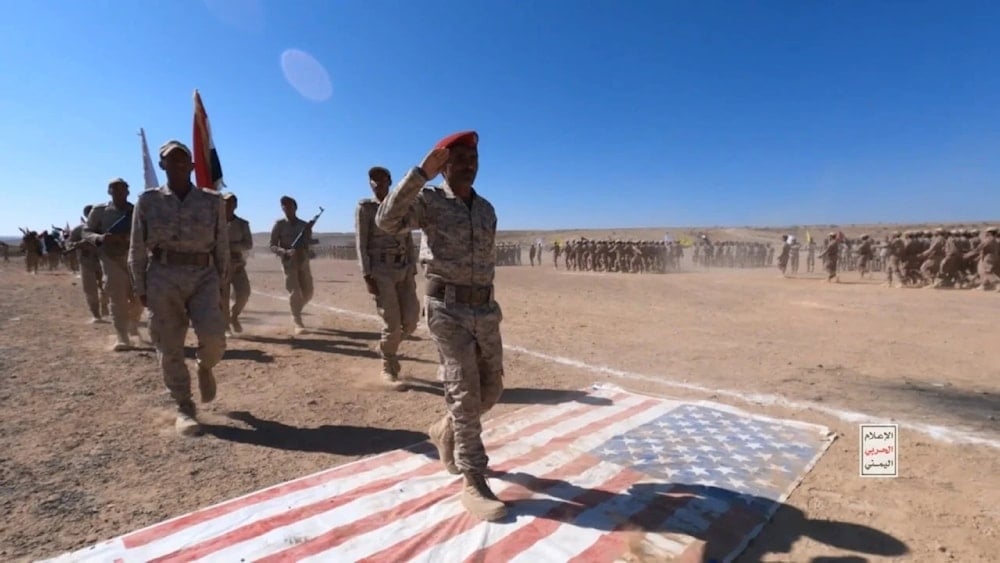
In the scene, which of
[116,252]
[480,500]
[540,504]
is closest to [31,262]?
[116,252]

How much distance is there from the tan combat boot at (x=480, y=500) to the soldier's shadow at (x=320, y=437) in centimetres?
108

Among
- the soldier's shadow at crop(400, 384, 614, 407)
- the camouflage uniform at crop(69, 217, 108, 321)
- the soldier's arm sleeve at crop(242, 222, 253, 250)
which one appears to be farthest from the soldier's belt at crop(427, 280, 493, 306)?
the camouflage uniform at crop(69, 217, 108, 321)

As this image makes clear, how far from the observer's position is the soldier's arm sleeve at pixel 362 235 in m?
5.07

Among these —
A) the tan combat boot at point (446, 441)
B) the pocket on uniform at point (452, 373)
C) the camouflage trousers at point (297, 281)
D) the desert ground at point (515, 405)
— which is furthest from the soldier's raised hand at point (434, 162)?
the camouflage trousers at point (297, 281)

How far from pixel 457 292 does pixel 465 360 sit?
1.28ft

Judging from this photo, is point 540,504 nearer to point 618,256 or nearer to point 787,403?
point 787,403

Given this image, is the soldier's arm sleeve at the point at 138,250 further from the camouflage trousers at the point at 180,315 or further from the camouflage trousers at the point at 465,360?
the camouflage trousers at the point at 465,360

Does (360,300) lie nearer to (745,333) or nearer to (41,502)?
(745,333)

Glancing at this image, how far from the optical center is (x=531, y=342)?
7969mm

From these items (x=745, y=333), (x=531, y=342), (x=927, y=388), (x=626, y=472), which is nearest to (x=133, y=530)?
(x=626, y=472)

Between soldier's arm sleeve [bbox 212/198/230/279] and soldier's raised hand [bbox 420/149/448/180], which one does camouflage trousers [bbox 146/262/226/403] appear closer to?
soldier's arm sleeve [bbox 212/198/230/279]

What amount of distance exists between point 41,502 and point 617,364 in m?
5.44

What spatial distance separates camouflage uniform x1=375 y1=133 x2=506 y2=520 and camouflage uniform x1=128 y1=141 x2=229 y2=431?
209 cm

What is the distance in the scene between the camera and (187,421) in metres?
4.04
